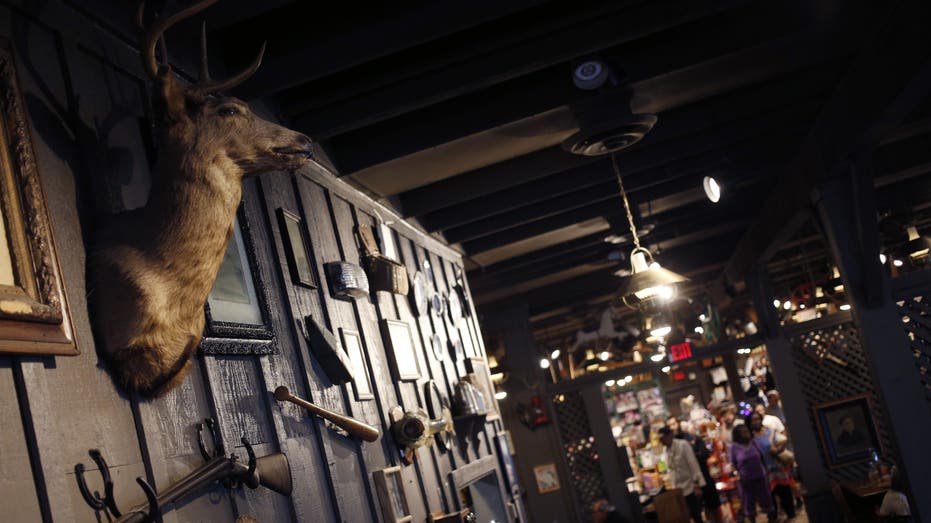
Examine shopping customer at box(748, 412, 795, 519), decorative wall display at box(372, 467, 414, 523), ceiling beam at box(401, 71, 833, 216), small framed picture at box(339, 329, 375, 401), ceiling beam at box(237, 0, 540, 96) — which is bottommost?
shopping customer at box(748, 412, 795, 519)

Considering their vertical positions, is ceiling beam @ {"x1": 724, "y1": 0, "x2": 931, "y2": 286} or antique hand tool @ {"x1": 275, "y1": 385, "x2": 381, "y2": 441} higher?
ceiling beam @ {"x1": 724, "y1": 0, "x2": 931, "y2": 286}

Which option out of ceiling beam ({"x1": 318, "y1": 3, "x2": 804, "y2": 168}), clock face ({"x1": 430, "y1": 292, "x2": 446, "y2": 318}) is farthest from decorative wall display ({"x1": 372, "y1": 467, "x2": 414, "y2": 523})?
clock face ({"x1": 430, "y1": 292, "x2": 446, "y2": 318})

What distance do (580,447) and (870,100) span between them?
29.7ft

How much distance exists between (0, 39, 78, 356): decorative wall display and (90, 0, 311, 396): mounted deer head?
20 centimetres

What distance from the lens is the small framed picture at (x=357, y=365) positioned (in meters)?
4.22

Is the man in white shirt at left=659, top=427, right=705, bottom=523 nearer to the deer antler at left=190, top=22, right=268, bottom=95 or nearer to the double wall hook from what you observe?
the double wall hook

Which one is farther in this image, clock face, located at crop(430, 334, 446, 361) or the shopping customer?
the shopping customer

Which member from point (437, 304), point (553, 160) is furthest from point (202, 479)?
point (553, 160)

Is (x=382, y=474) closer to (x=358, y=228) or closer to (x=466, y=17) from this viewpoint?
(x=358, y=228)

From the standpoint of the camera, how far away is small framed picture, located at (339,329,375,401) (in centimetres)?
422

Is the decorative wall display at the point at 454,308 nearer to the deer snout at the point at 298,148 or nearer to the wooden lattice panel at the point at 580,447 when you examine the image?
the deer snout at the point at 298,148

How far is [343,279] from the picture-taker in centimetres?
427

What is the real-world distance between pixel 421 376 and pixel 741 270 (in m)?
7.66

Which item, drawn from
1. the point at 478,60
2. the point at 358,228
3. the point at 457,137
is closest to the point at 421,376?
the point at 358,228
